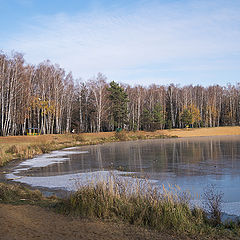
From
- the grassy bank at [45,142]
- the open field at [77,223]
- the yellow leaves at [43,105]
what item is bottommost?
the open field at [77,223]

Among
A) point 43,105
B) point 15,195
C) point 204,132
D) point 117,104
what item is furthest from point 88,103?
point 15,195

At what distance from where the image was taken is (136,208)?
765cm

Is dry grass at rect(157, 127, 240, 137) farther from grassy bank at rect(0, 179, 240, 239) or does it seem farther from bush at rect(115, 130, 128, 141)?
grassy bank at rect(0, 179, 240, 239)

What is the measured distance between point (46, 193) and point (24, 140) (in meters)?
30.3

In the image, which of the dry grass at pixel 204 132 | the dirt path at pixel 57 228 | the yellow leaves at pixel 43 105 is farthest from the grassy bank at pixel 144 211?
the dry grass at pixel 204 132

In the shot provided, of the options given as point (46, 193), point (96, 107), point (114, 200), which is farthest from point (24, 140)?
point (114, 200)

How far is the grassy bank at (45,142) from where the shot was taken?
88.7 ft

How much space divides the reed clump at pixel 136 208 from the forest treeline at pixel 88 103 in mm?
35670

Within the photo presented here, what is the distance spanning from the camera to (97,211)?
7809mm

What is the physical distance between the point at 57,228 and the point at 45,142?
100.0ft

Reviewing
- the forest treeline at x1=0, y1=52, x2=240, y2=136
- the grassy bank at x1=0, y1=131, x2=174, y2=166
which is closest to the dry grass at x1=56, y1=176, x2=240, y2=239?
the grassy bank at x1=0, y1=131, x2=174, y2=166

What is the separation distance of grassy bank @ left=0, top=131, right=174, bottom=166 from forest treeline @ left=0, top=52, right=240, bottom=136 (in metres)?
4.47

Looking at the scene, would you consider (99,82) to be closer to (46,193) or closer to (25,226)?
(46,193)

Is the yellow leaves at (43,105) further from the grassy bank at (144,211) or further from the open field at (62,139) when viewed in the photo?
the grassy bank at (144,211)
